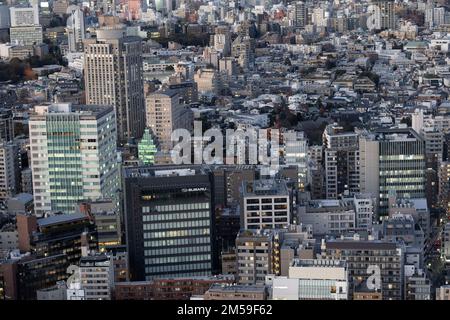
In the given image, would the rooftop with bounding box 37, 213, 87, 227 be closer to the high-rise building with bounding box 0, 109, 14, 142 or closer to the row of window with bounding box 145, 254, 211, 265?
the row of window with bounding box 145, 254, 211, 265

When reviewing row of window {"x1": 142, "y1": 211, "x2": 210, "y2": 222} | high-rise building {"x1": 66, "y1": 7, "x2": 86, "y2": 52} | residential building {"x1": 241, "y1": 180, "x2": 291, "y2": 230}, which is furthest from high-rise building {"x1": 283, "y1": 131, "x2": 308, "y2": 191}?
high-rise building {"x1": 66, "y1": 7, "x2": 86, "y2": 52}

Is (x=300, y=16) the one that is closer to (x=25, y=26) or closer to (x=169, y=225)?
(x=25, y=26)

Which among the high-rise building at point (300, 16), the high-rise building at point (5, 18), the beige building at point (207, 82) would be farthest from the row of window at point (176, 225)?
the high-rise building at point (300, 16)

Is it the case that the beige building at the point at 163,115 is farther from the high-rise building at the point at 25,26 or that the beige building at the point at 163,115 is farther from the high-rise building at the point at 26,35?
the high-rise building at the point at 26,35

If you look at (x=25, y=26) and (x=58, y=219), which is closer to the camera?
(x=58, y=219)

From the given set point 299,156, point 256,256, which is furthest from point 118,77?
point 256,256

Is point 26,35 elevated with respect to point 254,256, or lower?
elevated
